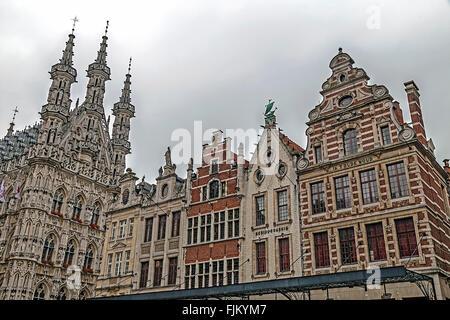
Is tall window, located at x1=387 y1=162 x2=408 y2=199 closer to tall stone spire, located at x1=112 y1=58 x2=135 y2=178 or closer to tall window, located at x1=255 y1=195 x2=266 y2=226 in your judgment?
tall window, located at x1=255 y1=195 x2=266 y2=226

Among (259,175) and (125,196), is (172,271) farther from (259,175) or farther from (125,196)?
(259,175)

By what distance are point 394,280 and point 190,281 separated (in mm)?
13373

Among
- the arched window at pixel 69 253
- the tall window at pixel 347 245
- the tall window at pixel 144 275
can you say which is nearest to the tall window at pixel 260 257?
the tall window at pixel 347 245

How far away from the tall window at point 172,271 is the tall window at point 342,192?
39.0ft

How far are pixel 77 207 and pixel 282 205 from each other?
1284 inches

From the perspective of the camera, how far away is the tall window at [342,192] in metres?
22.7

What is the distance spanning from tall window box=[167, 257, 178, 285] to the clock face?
14.8 m

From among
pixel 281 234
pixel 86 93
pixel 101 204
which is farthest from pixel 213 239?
pixel 86 93

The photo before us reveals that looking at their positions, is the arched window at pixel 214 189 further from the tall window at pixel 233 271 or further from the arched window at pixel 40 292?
the arched window at pixel 40 292

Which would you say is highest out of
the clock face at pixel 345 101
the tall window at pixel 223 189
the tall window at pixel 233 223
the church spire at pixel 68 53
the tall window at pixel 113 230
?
the church spire at pixel 68 53

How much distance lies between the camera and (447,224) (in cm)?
2331

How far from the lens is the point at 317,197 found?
2397 cm

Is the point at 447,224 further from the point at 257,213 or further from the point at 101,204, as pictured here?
the point at 101,204

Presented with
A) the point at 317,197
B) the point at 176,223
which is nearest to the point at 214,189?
the point at 176,223
